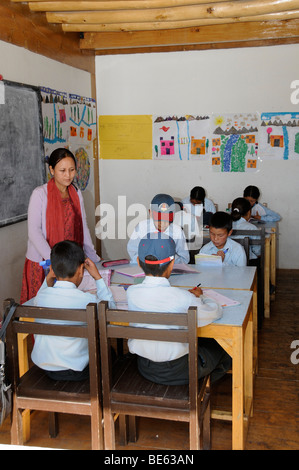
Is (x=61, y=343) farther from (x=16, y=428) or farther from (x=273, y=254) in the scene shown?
(x=273, y=254)

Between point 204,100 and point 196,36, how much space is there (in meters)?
0.77

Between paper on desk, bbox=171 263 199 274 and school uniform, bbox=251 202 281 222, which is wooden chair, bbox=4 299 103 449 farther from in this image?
school uniform, bbox=251 202 281 222

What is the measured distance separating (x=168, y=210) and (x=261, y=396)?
53.5 inches

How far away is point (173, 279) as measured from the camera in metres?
3.04

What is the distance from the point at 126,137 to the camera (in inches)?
245

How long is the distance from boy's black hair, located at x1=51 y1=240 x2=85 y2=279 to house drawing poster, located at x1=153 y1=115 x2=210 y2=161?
3.98m

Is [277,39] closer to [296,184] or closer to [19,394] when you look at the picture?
[296,184]

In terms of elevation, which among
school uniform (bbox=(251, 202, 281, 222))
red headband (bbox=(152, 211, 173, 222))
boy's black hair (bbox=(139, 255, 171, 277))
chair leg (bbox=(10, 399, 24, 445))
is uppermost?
red headband (bbox=(152, 211, 173, 222))

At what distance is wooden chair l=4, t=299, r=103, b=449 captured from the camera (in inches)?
79.7

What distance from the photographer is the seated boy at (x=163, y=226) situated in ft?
11.3

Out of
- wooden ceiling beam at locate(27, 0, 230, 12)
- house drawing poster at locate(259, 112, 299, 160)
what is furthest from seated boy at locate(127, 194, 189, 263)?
house drawing poster at locate(259, 112, 299, 160)

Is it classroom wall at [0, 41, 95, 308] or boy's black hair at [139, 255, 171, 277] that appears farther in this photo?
classroom wall at [0, 41, 95, 308]

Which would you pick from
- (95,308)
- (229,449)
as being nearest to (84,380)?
(95,308)

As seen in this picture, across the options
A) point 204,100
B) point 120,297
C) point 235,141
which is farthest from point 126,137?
point 120,297
